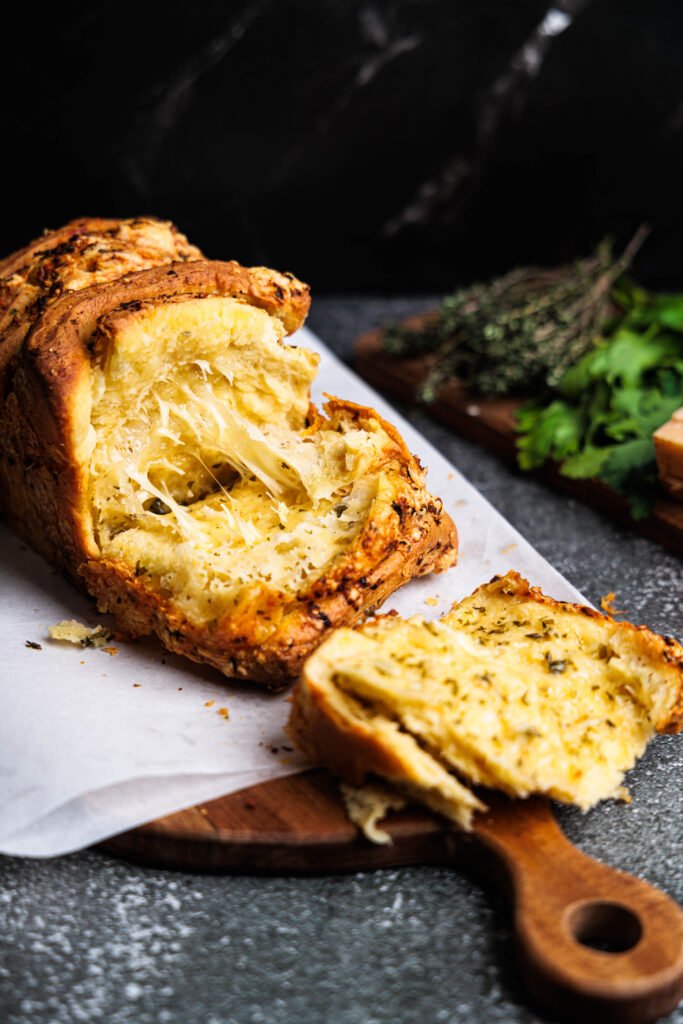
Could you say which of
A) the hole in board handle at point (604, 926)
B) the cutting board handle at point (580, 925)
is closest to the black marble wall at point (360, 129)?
the cutting board handle at point (580, 925)

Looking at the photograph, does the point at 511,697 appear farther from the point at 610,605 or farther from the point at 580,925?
the point at 610,605

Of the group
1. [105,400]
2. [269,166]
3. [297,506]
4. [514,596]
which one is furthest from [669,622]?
[269,166]

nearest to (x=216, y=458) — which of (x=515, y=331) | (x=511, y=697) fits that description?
(x=511, y=697)

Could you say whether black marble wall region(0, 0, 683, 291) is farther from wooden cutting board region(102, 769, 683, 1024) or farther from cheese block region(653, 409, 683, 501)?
wooden cutting board region(102, 769, 683, 1024)

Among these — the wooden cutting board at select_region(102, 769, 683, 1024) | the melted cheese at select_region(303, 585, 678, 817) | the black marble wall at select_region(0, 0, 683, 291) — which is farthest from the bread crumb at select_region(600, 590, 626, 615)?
the black marble wall at select_region(0, 0, 683, 291)

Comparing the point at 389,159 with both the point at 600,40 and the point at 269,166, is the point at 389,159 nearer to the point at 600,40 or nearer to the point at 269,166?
the point at 269,166

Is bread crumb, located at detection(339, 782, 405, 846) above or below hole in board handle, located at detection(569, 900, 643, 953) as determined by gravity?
above

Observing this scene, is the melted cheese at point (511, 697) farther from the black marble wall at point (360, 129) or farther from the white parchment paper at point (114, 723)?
the black marble wall at point (360, 129)
